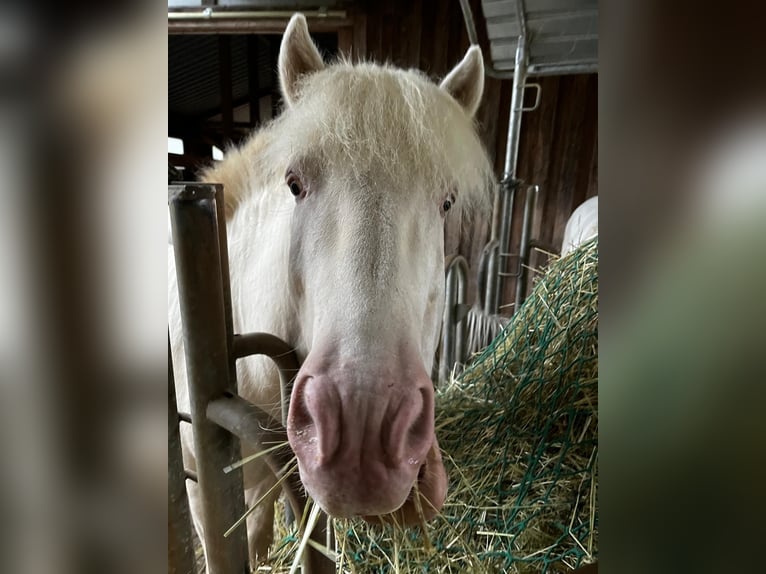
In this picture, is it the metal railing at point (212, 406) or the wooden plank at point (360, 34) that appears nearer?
the metal railing at point (212, 406)

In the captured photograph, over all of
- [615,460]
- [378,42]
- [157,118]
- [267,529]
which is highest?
[378,42]

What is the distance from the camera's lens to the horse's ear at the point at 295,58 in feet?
2.45

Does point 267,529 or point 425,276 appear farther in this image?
point 267,529

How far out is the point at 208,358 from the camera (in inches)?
23.8

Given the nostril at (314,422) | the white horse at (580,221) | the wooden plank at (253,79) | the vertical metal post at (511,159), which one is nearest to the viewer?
the nostril at (314,422)

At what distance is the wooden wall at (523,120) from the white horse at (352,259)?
1.82 ft

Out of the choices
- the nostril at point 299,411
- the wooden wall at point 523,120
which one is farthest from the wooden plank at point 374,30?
the nostril at point 299,411

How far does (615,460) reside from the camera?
62 cm

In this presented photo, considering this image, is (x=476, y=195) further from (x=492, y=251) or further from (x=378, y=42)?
(x=492, y=251)

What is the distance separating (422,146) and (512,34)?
34.5 inches

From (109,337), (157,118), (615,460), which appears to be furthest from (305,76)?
(615,460)

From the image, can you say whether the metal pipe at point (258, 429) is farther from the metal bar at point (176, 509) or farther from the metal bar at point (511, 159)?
the metal bar at point (511, 159)

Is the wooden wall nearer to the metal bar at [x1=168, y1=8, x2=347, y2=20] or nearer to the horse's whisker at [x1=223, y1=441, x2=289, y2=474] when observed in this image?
the metal bar at [x1=168, y1=8, x2=347, y2=20]

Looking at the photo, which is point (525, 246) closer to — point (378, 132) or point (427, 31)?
point (427, 31)
